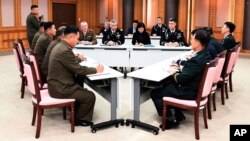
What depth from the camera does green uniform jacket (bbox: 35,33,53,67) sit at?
5168 millimetres

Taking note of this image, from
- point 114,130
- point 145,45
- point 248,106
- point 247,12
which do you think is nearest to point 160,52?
point 145,45

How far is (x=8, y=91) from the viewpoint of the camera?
6141 mm

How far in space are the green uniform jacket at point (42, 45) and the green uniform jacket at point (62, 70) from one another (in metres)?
1.22

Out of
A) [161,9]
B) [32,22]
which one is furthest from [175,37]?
[161,9]

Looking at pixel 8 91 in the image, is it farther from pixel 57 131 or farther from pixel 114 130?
pixel 114 130

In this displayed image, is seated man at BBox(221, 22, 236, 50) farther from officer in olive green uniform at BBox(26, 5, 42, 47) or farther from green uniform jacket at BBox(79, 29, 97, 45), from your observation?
officer in olive green uniform at BBox(26, 5, 42, 47)

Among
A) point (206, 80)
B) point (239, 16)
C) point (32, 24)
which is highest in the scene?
point (239, 16)

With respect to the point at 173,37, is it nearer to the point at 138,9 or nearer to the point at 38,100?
the point at 38,100

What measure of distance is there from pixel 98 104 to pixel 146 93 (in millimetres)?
1154


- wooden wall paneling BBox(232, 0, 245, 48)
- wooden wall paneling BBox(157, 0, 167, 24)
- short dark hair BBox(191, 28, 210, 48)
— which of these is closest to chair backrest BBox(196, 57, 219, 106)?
short dark hair BBox(191, 28, 210, 48)

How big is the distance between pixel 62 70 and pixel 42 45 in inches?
53.9

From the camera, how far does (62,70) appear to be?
3979mm

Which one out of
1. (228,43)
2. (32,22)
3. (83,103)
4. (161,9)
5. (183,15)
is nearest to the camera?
(83,103)

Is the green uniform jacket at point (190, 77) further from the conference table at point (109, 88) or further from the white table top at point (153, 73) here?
the conference table at point (109, 88)
